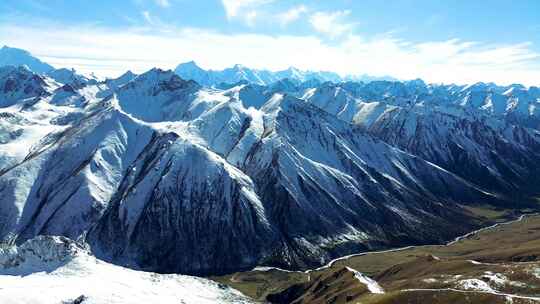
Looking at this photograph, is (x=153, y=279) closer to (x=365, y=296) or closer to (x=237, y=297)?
(x=237, y=297)

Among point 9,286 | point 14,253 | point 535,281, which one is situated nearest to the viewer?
point 9,286

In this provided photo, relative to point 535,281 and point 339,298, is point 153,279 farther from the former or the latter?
point 535,281

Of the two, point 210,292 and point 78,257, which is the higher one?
point 78,257

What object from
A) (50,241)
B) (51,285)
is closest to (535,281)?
(51,285)

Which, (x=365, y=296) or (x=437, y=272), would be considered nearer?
(x=365, y=296)

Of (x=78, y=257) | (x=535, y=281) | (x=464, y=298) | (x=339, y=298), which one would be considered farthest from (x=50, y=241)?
(x=535, y=281)

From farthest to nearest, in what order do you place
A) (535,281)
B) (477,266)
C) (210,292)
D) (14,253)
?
(477,266), (210,292), (14,253), (535,281)
